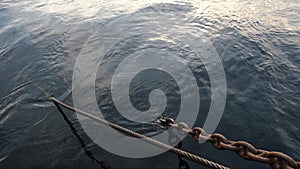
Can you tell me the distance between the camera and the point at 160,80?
6.91 m

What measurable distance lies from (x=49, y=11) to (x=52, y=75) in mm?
7501

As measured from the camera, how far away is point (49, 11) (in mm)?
13531

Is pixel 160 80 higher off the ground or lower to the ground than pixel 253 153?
lower

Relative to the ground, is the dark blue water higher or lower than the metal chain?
lower

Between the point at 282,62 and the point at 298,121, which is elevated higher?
the point at 282,62

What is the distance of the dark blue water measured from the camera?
4852 millimetres

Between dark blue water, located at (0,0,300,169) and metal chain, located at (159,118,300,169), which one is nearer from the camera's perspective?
metal chain, located at (159,118,300,169)

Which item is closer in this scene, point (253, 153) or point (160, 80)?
point (253, 153)

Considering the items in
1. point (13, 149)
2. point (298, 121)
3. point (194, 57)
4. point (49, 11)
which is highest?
point (49, 11)

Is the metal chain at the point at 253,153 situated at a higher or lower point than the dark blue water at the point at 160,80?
higher

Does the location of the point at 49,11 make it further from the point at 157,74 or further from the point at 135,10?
the point at 157,74

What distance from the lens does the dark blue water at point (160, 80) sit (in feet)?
15.9

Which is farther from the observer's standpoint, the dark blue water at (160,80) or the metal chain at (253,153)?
the dark blue water at (160,80)

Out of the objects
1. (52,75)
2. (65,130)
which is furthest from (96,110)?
(52,75)
